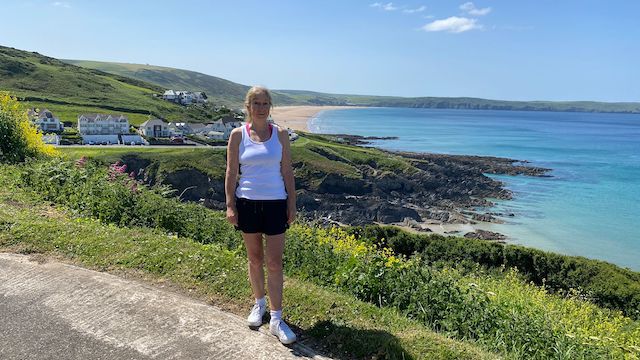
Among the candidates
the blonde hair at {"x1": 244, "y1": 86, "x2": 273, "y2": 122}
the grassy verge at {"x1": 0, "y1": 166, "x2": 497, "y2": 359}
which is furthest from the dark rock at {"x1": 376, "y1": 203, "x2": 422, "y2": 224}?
the blonde hair at {"x1": 244, "y1": 86, "x2": 273, "y2": 122}

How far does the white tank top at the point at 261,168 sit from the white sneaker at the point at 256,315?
1.04m

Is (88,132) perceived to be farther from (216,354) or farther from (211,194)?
(216,354)

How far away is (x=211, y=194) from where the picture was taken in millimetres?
46656

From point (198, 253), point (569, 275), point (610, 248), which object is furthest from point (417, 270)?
point (610, 248)

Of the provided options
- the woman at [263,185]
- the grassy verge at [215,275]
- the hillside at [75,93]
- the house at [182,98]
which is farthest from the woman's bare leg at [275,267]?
the house at [182,98]

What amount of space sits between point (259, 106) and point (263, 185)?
0.65m

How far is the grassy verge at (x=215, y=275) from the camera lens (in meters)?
3.96

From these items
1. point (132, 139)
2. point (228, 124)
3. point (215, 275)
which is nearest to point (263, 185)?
point (215, 275)

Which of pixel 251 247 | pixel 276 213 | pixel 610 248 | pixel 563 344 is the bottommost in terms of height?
pixel 610 248

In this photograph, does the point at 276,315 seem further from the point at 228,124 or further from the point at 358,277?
the point at 228,124

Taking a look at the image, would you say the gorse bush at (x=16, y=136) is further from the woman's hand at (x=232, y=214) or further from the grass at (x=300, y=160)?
the grass at (x=300, y=160)

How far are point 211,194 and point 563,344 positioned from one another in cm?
4406

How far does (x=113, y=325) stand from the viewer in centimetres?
422

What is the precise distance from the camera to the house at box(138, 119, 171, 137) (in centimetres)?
7562
